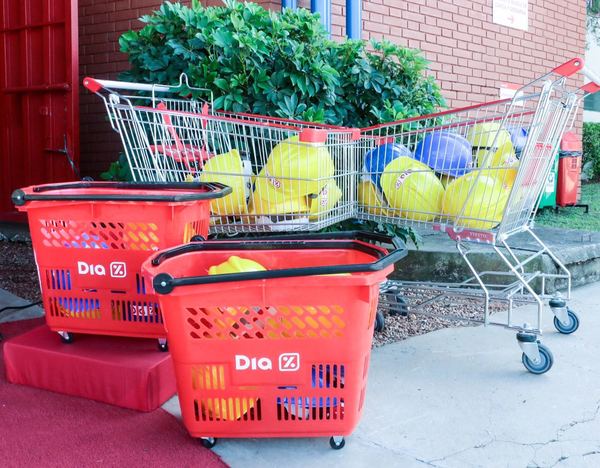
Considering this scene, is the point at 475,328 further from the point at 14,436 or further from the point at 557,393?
the point at 14,436

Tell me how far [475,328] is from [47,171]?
13.0 feet

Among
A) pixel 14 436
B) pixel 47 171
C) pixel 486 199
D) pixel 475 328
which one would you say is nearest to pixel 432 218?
pixel 486 199

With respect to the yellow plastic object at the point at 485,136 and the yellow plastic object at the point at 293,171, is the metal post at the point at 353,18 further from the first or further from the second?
the yellow plastic object at the point at 293,171

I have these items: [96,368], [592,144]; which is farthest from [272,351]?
[592,144]

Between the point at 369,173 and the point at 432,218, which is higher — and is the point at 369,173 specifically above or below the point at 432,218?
above

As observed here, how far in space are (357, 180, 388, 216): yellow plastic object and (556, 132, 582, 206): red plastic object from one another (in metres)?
5.45

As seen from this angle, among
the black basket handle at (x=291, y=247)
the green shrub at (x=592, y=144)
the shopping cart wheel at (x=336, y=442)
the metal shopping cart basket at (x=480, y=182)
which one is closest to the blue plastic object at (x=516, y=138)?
the metal shopping cart basket at (x=480, y=182)

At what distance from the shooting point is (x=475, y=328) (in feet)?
12.3

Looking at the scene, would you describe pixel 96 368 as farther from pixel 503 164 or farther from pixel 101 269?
pixel 503 164

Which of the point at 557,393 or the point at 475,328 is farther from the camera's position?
the point at 475,328

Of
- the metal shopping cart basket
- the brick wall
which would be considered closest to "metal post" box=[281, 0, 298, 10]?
the brick wall

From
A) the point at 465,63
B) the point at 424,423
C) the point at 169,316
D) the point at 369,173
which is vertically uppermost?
the point at 465,63

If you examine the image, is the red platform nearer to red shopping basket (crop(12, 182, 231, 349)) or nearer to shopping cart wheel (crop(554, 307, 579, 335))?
red shopping basket (crop(12, 182, 231, 349))

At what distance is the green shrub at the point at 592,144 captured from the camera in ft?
40.6
